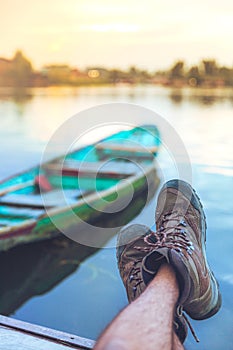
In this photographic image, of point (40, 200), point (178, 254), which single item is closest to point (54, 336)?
point (178, 254)

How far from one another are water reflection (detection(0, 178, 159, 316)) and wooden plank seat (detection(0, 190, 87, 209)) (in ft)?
1.33

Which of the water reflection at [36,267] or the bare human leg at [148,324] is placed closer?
the bare human leg at [148,324]

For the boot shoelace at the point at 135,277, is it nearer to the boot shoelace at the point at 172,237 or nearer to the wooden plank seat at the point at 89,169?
the boot shoelace at the point at 172,237

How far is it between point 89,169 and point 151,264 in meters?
4.46

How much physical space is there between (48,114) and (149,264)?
16.7m

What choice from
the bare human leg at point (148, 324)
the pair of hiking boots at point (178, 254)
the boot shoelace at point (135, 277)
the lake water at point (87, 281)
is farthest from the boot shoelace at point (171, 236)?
the lake water at point (87, 281)

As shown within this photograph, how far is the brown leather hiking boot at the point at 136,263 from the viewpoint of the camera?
197cm

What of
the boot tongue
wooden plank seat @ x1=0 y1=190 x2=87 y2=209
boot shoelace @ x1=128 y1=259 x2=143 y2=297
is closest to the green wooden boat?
wooden plank seat @ x1=0 y1=190 x2=87 y2=209

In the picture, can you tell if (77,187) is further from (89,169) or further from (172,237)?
(172,237)

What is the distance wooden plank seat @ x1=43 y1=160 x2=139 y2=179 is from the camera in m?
6.27

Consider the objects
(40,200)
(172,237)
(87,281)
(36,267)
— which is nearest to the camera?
(172,237)

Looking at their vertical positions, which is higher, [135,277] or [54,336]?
[135,277]

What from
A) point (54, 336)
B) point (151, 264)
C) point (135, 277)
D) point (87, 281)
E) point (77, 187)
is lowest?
point (87, 281)

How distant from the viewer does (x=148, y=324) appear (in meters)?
1.49
